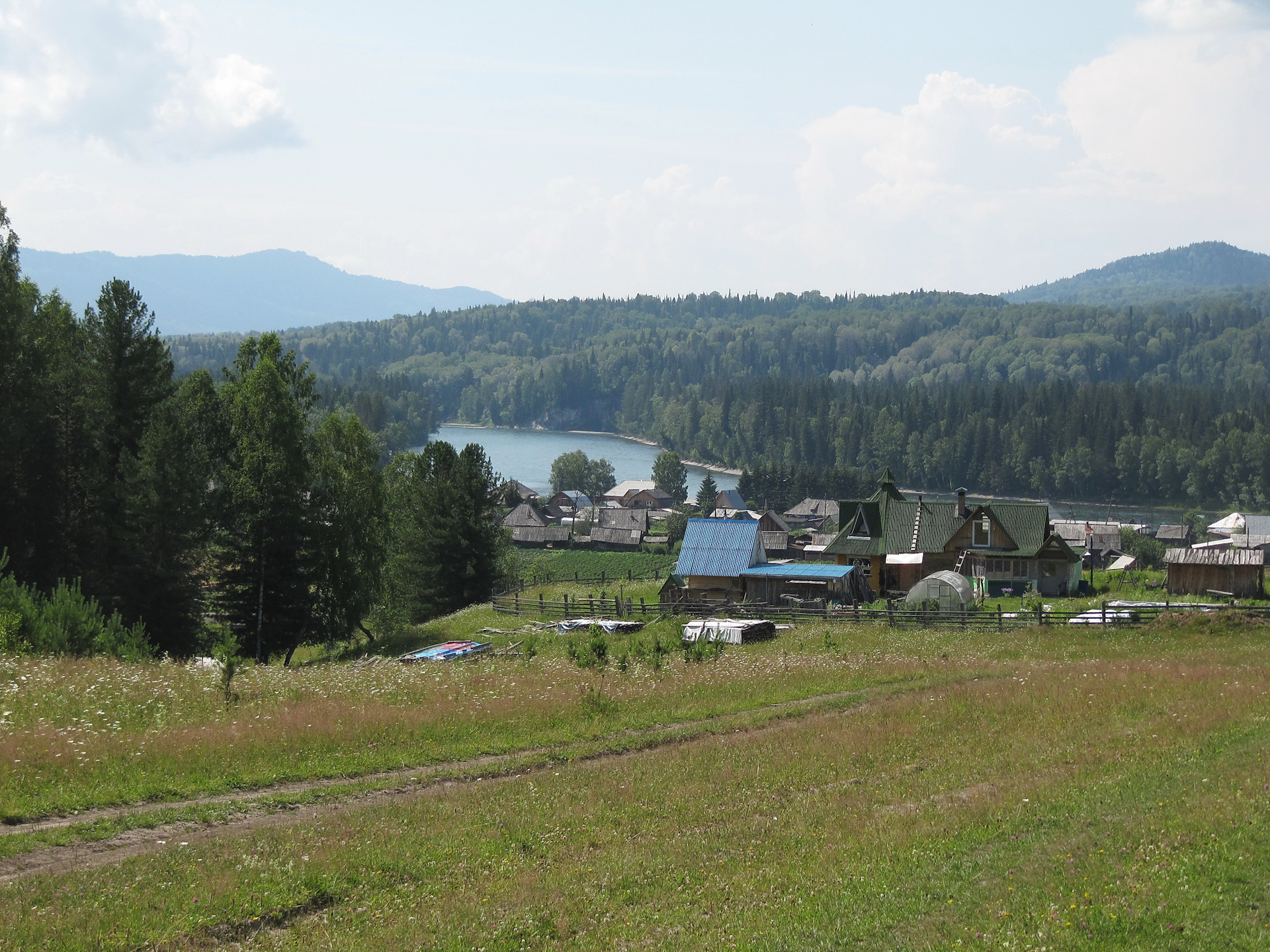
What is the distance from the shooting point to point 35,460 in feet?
113

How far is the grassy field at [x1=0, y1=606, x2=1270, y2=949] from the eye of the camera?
10070mm

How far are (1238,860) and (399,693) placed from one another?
1671cm

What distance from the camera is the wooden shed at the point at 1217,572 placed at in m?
43.8

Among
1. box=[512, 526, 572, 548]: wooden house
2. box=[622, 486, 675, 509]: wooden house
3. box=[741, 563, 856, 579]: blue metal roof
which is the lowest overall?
box=[512, 526, 572, 548]: wooden house

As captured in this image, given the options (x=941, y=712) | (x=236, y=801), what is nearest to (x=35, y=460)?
(x=236, y=801)

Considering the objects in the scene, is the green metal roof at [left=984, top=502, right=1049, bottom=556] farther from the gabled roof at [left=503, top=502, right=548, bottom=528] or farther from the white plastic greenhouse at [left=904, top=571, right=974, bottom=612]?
the gabled roof at [left=503, top=502, right=548, bottom=528]

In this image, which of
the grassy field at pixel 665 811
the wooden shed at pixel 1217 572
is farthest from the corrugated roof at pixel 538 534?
the grassy field at pixel 665 811

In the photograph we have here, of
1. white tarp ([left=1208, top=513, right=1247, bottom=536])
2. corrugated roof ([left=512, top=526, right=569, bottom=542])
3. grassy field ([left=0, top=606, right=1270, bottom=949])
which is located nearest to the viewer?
grassy field ([left=0, top=606, right=1270, bottom=949])

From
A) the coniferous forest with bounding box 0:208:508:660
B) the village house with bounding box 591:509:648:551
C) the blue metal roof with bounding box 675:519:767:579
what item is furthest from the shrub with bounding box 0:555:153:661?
the village house with bounding box 591:509:648:551

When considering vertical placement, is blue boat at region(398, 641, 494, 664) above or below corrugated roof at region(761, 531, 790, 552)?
above

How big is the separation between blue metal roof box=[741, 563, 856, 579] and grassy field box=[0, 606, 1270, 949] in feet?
70.4

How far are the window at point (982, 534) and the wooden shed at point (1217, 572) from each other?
329 inches

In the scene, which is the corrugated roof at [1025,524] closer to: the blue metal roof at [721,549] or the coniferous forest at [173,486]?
the blue metal roof at [721,549]

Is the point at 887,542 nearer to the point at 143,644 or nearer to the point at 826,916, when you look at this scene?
the point at 143,644
